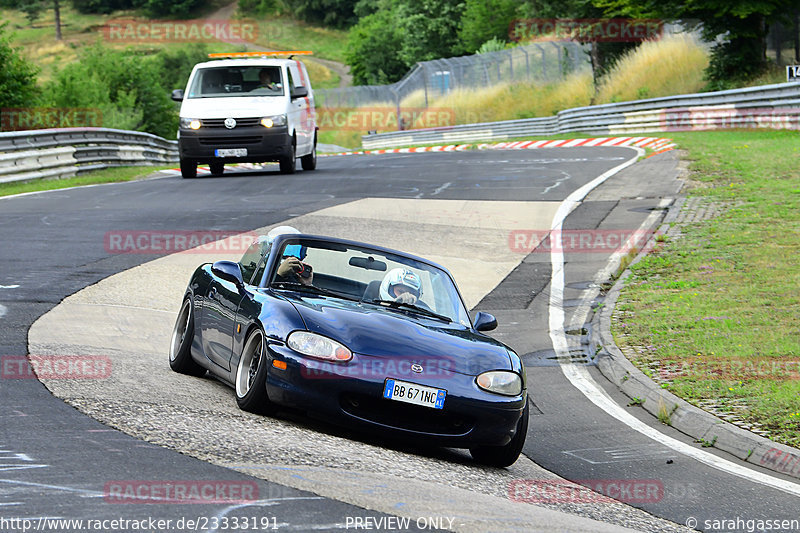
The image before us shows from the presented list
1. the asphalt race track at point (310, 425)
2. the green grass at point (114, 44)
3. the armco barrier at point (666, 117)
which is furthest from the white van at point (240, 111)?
the green grass at point (114, 44)

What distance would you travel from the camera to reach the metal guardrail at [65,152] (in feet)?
80.8

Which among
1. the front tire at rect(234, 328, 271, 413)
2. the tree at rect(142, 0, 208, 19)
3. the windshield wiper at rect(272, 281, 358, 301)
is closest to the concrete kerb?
the windshield wiper at rect(272, 281, 358, 301)

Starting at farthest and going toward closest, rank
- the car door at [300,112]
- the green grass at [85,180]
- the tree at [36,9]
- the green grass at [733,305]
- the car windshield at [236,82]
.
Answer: the tree at [36,9], the car door at [300,112], the car windshield at [236,82], the green grass at [85,180], the green grass at [733,305]

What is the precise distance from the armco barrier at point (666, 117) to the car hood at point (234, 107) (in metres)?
14.7

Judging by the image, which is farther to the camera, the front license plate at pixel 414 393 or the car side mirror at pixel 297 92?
the car side mirror at pixel 297 92

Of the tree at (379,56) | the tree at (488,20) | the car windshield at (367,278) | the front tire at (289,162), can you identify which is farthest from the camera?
the tree at (379,56)

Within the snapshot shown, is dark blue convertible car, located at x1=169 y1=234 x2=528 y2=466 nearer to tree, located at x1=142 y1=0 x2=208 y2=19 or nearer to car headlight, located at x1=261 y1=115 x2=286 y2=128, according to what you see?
car headlight, located at x1=261 y1=115 x2=286 y2=128

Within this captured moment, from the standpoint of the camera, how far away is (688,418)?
28.3ft

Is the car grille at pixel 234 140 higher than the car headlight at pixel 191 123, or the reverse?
the car headlight at pixel 191 123

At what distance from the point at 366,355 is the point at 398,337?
32 cm

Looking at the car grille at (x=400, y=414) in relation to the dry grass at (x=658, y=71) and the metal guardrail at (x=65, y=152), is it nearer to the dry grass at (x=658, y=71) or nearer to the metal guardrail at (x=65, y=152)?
the metal guardrail at (x=65, y=152)

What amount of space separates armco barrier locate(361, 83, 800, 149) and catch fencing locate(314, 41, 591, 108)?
6554 mm

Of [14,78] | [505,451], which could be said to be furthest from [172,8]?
[505,451]

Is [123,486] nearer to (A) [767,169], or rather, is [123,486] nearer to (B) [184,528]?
(B) [184,528]
